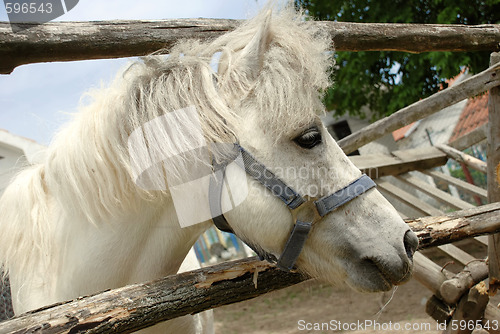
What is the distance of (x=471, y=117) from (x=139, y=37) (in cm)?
1222

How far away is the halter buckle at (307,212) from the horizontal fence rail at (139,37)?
902mm

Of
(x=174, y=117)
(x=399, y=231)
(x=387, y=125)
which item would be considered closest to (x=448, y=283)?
(x=387, y=125)

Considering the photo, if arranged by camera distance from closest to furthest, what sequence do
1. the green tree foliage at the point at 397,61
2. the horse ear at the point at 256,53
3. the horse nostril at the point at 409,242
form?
the horse nostril at the point at 409,242
the horse ear at the point at 256,53
the green tree foliage at the point at 397,61

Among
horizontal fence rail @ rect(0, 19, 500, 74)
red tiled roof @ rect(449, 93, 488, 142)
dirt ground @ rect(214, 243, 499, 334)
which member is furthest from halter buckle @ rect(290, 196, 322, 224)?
red tiled roof @ rect(449, 93, 488, 142)

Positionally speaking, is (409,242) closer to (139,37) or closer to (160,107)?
(160,107)

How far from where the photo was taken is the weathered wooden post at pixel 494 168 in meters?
2.94

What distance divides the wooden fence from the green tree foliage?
Result: 305 centimetres

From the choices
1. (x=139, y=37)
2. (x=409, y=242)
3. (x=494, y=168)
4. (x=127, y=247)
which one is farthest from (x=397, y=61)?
(x=127, y=247)

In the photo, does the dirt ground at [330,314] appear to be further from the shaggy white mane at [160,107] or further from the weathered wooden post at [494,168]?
the shaggy white mane at [160,107]

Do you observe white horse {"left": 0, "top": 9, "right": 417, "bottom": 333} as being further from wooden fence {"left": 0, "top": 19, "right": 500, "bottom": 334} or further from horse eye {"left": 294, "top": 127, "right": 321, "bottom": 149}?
wooden fence {"left": 0, "top": 19, "right": 500, "bottom": 334}

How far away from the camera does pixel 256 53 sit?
1.61 metres

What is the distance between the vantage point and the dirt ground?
190 inches

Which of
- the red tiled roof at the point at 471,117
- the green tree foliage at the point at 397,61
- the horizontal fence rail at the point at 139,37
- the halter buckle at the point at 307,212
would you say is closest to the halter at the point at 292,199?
the halter buckle at the point at 307,212

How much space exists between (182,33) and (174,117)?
26.6 inches
